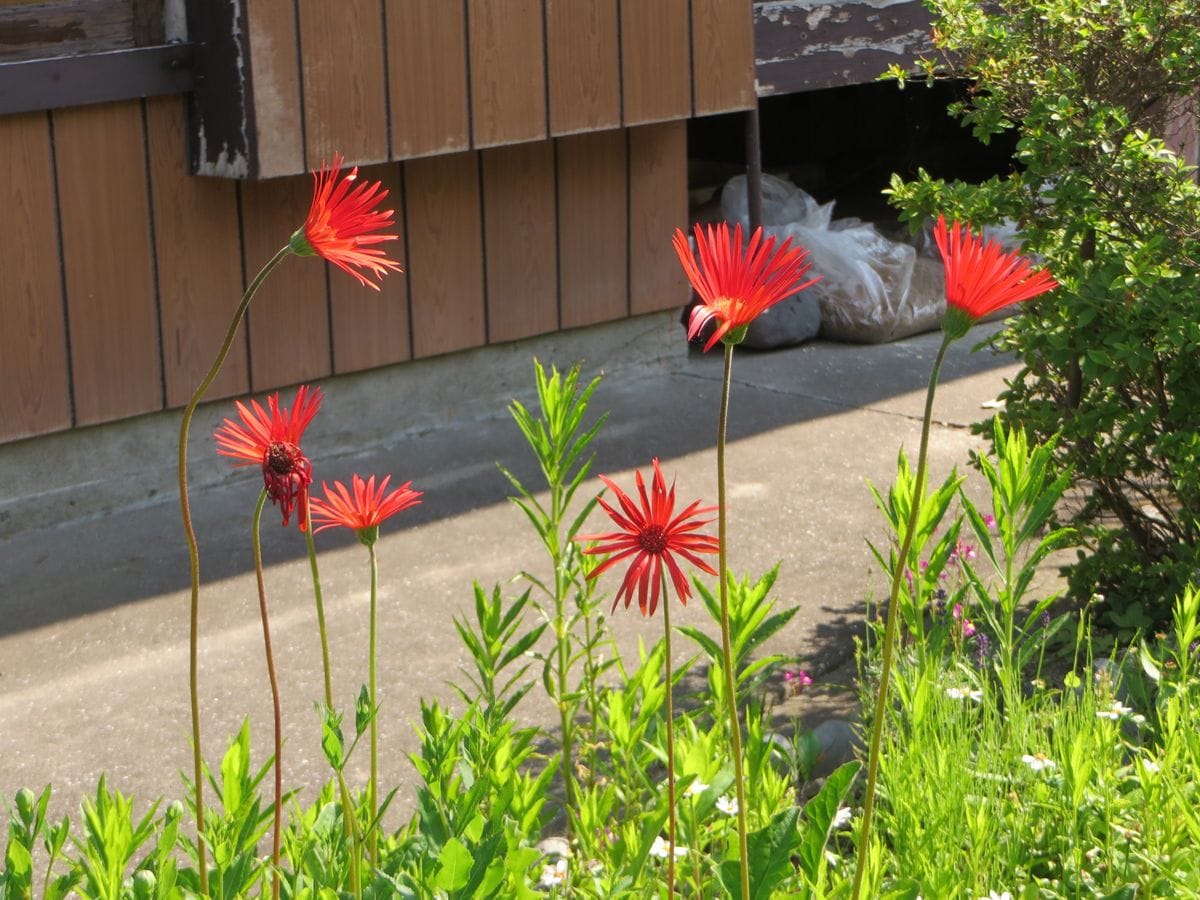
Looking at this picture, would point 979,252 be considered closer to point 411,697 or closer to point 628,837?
point 628,837

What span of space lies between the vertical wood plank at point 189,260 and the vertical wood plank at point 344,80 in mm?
409

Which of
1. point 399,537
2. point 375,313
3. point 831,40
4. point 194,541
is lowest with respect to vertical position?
point 399,537

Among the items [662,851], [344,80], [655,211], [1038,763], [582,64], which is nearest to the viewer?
[662,851]

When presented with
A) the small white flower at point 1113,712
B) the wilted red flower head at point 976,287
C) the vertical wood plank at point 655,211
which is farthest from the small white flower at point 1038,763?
the vertical wood plank at point 655,211

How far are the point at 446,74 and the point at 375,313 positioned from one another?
2.89 ft

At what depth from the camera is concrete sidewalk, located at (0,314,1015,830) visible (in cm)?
393

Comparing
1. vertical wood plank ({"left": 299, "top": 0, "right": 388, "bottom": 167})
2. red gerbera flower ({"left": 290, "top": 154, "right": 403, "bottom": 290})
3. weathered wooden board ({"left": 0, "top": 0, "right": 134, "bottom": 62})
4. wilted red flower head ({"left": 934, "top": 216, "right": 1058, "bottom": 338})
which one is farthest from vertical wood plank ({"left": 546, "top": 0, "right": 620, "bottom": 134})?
wilted red flower head ({"left": 934, "top": 216, "right": 1058, "bottom": 338})

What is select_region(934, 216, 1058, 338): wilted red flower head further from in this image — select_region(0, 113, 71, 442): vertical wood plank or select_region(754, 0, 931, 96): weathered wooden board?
select_region(754, 0, 931, 96): weathered wooden board

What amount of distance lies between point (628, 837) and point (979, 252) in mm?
1016

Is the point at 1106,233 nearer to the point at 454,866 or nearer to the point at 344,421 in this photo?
the point at 344,421

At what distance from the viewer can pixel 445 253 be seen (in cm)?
597

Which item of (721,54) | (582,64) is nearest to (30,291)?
(582,64)

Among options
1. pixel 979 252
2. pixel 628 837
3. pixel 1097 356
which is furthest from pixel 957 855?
pixel 1097 356

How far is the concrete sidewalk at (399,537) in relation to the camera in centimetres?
393
